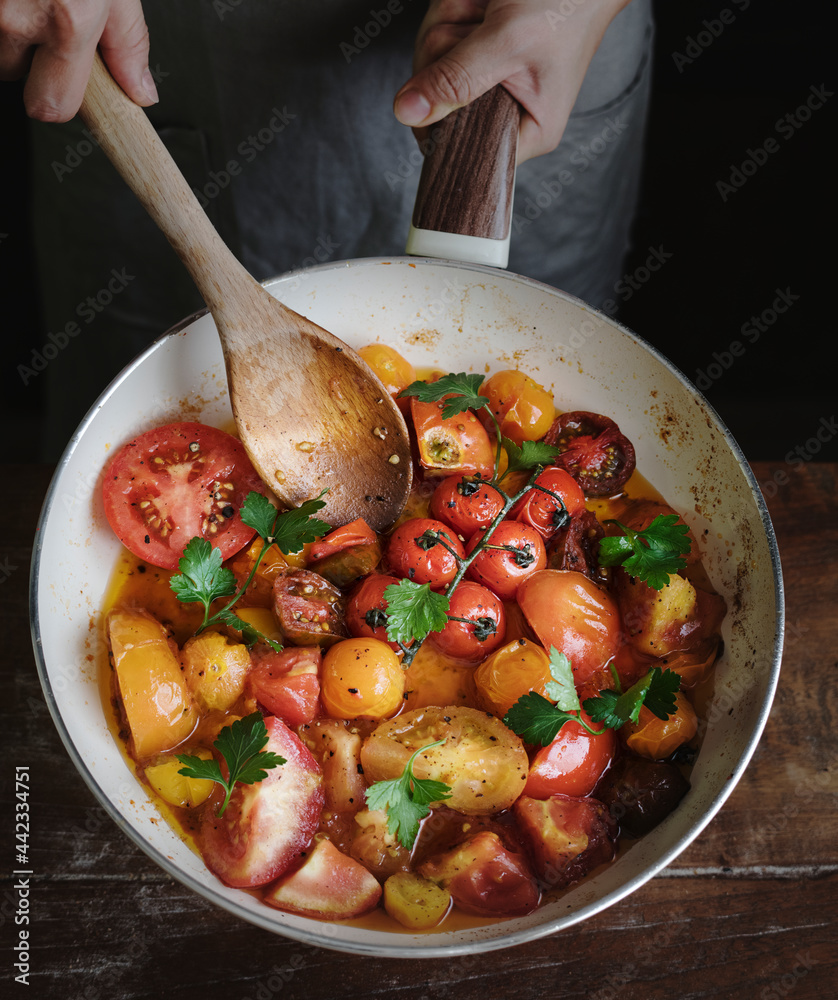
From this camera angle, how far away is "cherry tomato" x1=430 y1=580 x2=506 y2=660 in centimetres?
145

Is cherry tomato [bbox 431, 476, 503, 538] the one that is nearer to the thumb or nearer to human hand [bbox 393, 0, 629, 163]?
human hand [bbox 393, 0, 629, 163]

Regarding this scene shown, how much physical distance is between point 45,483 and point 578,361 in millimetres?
1203

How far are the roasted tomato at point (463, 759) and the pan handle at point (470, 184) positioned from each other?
2.97ft

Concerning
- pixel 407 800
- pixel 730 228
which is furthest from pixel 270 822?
pixel 730 228

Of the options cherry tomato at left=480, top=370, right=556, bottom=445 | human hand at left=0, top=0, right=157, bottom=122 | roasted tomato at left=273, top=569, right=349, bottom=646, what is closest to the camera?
human hand at left=0, top=0, right=157, bottom=122

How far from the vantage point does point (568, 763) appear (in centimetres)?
136

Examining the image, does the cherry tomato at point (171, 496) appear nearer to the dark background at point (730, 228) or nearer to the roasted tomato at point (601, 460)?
the roasted tomato at point (601, 460)

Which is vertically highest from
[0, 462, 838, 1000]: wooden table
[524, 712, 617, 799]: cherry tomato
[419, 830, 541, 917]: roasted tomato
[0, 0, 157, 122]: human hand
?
[0, 0, 157, 122]: human hand

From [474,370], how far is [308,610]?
715mm

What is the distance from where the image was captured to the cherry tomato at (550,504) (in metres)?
1.57

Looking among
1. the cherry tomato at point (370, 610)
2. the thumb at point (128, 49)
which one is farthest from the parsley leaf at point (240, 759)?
the thumb at point (128, 49)

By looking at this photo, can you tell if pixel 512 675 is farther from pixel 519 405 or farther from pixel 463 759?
pixel 519 405

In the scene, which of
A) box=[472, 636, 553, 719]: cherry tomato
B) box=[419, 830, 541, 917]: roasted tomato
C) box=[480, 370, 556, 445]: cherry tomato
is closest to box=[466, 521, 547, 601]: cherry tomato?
box=[472, 636, 553, 719]: cherry tomato

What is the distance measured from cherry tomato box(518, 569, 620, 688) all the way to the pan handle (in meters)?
0.65
